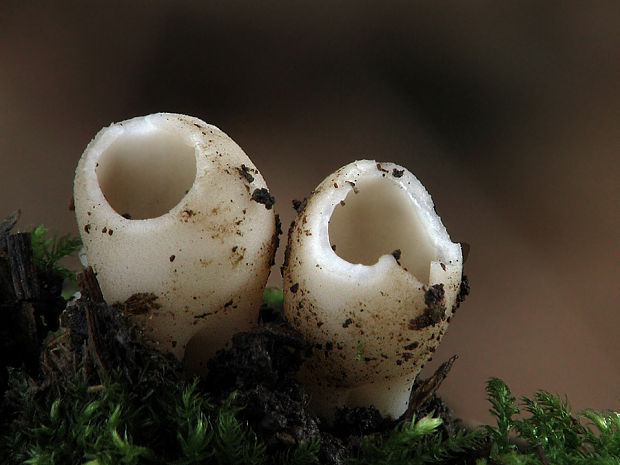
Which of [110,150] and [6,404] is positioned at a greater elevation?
[110,150]

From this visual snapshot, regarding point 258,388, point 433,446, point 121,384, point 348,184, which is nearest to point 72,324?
point 121,384

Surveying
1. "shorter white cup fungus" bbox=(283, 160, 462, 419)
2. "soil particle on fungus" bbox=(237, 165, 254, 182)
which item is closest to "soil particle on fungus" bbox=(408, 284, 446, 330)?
"shorter white cup fungus" bbox=(283, 160, 462, 419)

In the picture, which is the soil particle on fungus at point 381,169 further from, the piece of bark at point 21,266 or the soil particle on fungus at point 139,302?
the piece of bark at point 21,266

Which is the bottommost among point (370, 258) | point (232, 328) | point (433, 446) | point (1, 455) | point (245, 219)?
point (1, 455)

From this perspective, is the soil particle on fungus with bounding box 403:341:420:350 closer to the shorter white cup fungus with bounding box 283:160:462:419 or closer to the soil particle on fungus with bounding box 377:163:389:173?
the shorter white cup fungus with bounding box 283:160:462:419

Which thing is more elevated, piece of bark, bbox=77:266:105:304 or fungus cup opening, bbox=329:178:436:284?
fungus cup opening, bbox=329:178:436:284

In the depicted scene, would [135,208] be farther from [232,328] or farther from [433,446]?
[433,446]

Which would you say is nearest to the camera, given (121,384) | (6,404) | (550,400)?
(121,384)

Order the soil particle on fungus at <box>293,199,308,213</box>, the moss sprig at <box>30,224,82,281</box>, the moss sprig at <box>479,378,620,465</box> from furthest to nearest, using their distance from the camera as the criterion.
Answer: the moss sprig at <box>30,224,82,281</box> → the soil particle on fungus at <box>293,199,308,213</box> → the moss sprig at <box>479,378,620,465</box>
